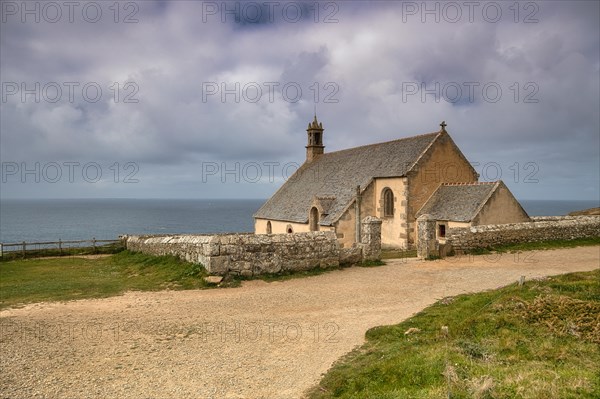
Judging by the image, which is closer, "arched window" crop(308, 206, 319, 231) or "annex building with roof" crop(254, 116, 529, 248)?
"annex building with roof" crop(254, 116, 529, 248)

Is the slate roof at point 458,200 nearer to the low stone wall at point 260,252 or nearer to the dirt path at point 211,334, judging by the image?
the dirt path at point 211,334

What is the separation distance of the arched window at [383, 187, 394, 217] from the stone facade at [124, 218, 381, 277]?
1088cm

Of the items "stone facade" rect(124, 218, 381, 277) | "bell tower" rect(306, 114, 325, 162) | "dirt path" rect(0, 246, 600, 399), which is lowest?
"dirt path" rect(0, 246, 600, 399)

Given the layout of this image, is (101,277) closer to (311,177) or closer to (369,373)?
(369,373)

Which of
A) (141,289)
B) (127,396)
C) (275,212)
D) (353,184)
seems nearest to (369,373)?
(127,396)

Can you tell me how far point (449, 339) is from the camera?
289 inches

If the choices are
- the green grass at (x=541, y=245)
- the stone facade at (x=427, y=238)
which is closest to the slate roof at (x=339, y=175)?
the green grass at (x=541, y=245)

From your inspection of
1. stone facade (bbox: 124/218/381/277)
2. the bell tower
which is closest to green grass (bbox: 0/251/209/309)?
stone facade (bbox: 124/218/381/277)

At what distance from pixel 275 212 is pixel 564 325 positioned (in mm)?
29104

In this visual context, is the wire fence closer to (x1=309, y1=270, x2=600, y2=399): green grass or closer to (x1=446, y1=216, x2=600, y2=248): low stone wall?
(x1=446, y1=216, x2=600, y2=248): low stone wall

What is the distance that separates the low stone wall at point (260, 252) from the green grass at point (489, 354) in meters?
6.54

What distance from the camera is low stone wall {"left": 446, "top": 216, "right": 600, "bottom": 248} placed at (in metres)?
19.1

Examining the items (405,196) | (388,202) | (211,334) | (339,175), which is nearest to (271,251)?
(211,334)

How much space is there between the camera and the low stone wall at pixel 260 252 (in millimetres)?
14109
